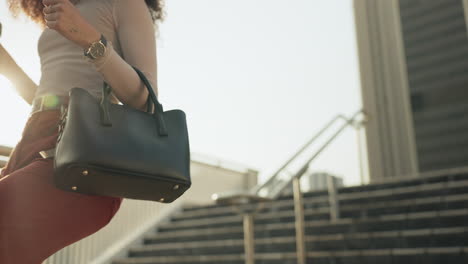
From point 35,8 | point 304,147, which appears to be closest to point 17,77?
point 35,8

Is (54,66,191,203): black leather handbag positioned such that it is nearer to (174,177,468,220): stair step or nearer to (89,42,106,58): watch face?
(89,42,106,58): watch face

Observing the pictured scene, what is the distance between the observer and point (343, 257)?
437cm

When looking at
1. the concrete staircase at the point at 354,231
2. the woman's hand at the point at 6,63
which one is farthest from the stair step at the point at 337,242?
the woman's hand at the point at 6,63

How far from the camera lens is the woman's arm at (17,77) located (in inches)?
39.5

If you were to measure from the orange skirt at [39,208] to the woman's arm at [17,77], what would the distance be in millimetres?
246

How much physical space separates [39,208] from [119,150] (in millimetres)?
146

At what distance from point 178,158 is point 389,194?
4735 mm

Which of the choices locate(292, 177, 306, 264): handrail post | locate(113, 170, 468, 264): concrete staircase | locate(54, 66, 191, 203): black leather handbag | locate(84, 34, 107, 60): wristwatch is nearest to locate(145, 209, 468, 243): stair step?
locate(113, 170, 468, 264): concrete staircase

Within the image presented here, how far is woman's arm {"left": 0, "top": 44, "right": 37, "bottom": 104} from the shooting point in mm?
1003

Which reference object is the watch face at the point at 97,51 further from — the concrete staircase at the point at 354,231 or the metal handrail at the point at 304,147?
the concrete staircase at the point at 354,231

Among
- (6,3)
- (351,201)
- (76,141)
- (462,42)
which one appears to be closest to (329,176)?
(351,201)

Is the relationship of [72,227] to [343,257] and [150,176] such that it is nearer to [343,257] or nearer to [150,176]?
[150,176]

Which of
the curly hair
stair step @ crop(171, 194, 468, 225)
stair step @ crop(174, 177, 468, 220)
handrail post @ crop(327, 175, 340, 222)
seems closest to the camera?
the curly hair

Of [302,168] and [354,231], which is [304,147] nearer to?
[302,168]
